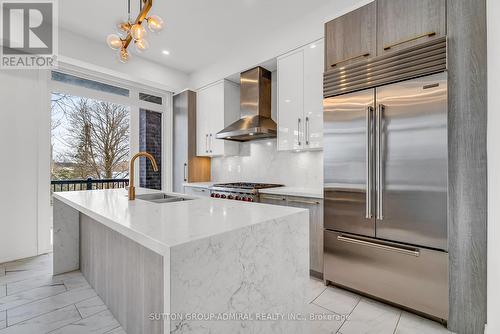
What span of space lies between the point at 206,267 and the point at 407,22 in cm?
232

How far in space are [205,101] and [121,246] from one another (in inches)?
122

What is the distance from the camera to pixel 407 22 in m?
1.94

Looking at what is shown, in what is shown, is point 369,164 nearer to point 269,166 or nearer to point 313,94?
point 313,94

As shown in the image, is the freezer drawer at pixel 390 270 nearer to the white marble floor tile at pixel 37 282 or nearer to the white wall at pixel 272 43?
the white wall at pixel 272 43

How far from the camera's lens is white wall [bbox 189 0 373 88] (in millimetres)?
2688

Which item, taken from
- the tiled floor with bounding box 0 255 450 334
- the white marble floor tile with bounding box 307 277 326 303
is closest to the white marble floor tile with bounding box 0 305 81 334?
the tiled floor with bounding box 0 255 450 334

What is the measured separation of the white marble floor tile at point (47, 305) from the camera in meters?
1.86

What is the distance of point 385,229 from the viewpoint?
78.6 inches

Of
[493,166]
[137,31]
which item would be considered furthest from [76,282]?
[493,166]

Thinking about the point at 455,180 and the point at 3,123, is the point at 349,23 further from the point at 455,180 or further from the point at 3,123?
the point at 3,123

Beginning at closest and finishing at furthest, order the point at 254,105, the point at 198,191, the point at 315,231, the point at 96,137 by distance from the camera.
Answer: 1. the point at 315,231
2. the point at 254,105
3. the point at 96,137
4. the point at 198,191

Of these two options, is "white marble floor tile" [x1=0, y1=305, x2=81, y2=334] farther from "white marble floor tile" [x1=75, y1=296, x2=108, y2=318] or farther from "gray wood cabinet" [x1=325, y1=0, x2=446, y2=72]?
"gray wood cabinet" [x1=325, y1=0, x2=446, y2=72]

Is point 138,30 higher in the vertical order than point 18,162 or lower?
higher

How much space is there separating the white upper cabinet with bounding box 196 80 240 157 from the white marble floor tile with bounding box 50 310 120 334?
2.64 m
